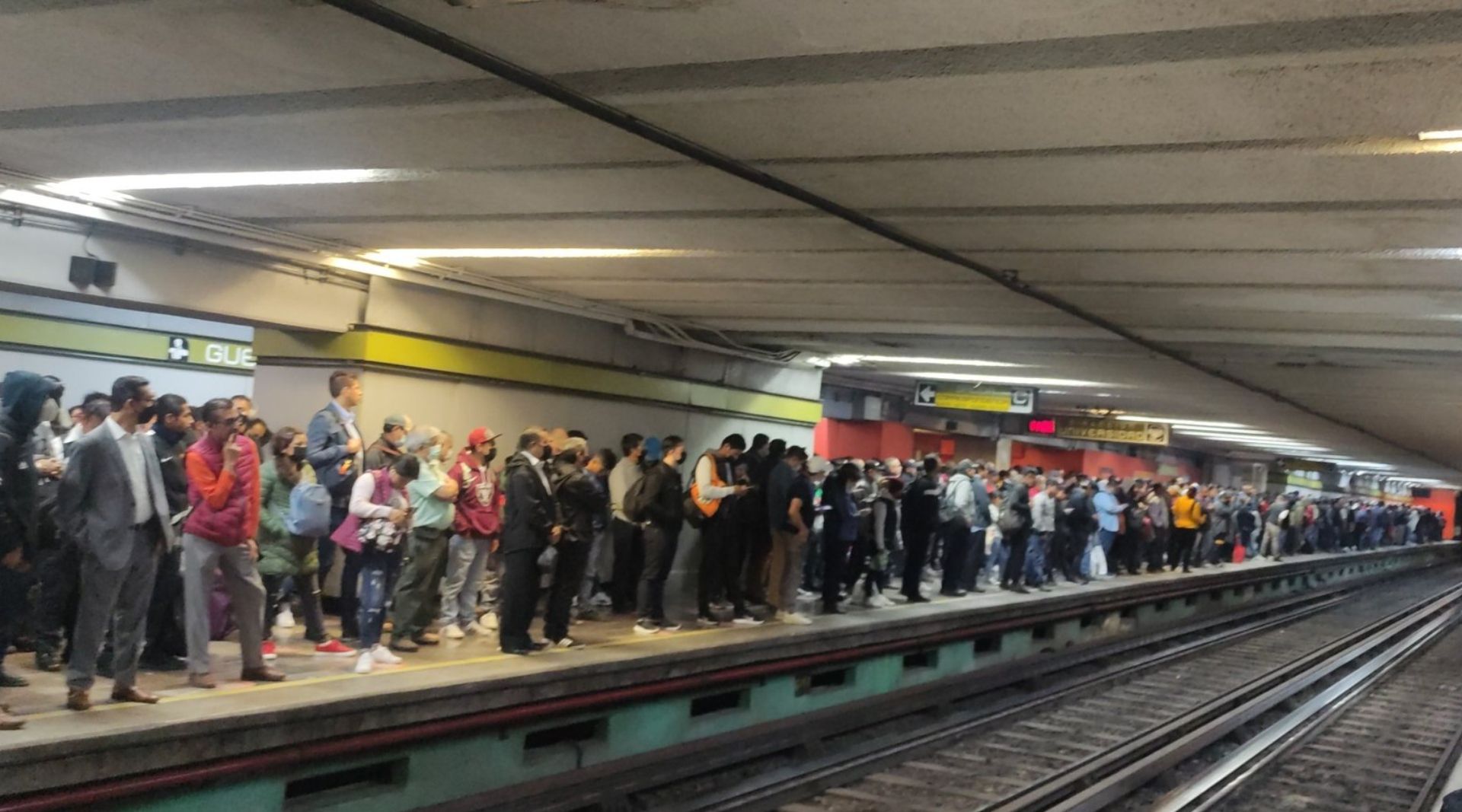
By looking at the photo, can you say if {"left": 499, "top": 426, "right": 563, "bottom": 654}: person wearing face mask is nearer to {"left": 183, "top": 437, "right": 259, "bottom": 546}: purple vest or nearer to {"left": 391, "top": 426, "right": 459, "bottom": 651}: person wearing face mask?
{"left": 391, "top": 426, "right": 459, "bottom": 651}: person wearing face mask

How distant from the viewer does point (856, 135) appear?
5.94 metres

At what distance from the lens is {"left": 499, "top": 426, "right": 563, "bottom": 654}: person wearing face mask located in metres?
8.94

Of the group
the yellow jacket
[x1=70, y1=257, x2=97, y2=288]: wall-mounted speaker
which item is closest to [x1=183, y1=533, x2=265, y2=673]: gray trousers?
[x1=70, y1=257, x2=97, y2=288]: wall-mounted speaker

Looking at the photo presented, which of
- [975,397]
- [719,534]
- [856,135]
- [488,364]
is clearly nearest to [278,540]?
[488,364]

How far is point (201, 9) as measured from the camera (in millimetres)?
4730

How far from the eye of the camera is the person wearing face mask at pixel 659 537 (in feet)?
35.7


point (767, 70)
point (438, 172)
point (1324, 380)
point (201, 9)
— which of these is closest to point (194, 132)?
point (438, 172)

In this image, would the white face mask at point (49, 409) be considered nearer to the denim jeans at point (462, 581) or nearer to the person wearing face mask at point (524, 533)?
the person wearing face mask at point (524, 533)

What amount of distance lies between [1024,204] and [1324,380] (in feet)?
33.6

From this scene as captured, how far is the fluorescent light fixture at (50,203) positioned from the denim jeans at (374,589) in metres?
2.98

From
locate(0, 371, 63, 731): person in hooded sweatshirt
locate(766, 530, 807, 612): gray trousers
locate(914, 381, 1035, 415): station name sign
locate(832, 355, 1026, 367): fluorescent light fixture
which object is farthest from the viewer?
locate(914, 381, 1035, 415): station name sign

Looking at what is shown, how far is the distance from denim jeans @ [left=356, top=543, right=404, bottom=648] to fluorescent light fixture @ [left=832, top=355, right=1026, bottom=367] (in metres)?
9.60

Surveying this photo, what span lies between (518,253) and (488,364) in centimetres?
217

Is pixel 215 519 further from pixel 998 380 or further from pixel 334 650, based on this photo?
pixel 998 380
